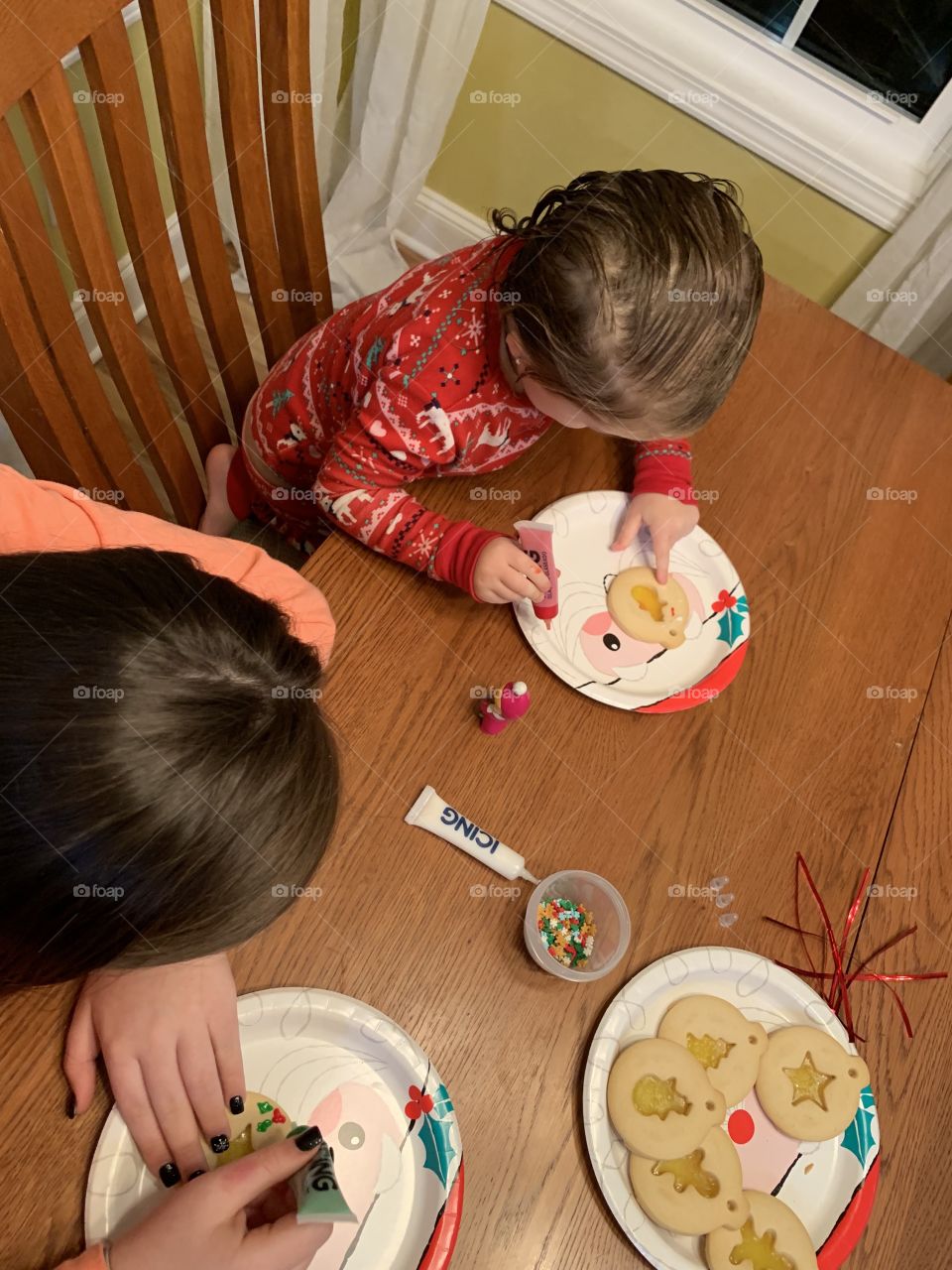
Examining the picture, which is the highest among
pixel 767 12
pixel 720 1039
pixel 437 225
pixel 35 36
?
pixel 767 12

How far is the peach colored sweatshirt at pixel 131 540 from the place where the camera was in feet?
2.19

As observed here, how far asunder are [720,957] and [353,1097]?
302 millimetres

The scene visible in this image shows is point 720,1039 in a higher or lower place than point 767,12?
lower

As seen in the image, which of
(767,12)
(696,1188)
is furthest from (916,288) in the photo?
(696,1188)

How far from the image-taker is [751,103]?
60.0 inches

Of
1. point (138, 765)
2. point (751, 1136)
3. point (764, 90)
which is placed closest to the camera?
point (138, 765)

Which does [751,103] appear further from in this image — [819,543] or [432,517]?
[432,517]

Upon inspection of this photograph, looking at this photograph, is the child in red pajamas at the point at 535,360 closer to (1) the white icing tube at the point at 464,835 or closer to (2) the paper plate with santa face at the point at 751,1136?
(1) the white icing tube at the point at 464,835

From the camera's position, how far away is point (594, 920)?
28.0 inches

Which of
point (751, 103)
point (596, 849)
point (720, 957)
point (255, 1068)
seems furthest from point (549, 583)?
point (751, 103)

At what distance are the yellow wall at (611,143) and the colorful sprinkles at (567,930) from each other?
4.69 feet

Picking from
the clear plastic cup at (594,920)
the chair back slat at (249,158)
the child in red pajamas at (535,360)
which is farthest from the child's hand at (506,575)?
the chair back slat at (249,158)

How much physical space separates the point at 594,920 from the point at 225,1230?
33 cm

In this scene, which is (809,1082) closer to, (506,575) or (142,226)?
(506,575)
